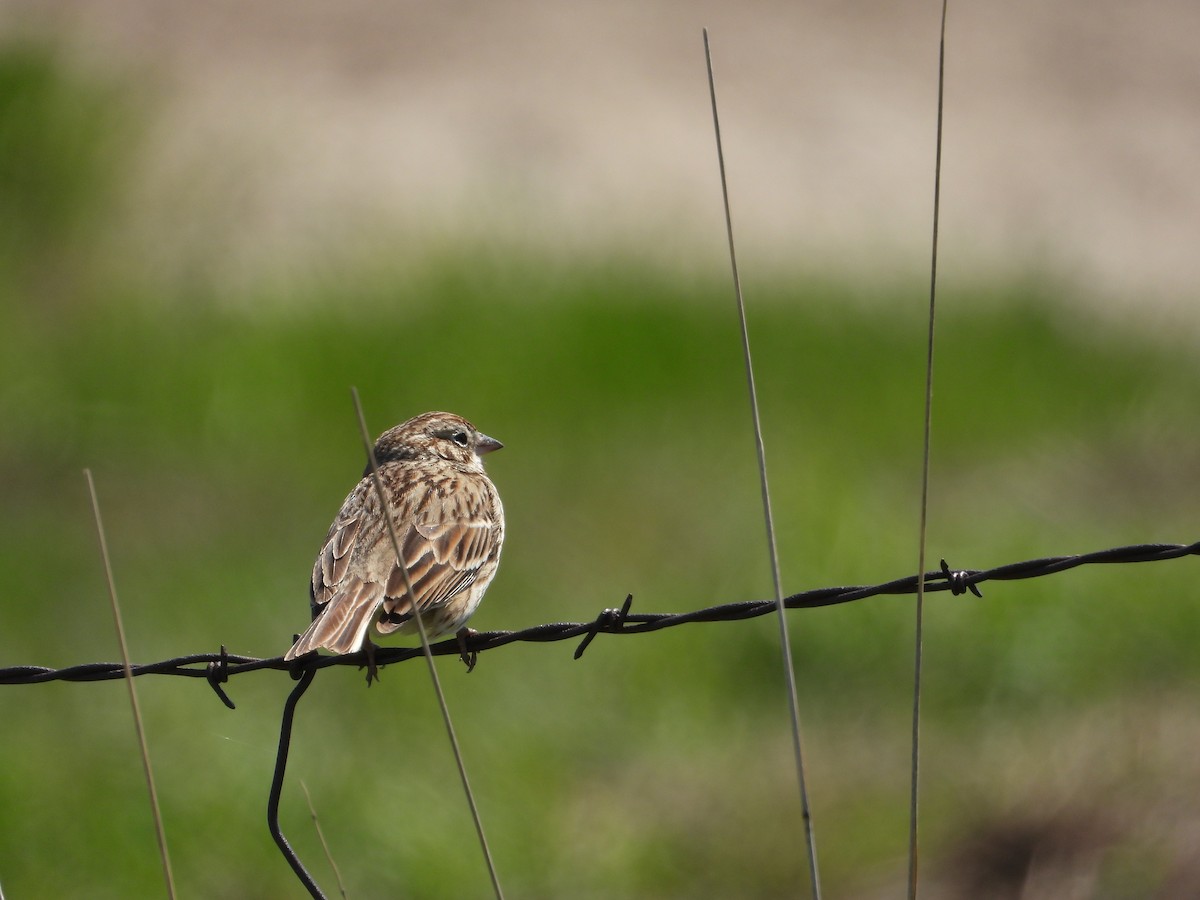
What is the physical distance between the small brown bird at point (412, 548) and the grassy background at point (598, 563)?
119 cm

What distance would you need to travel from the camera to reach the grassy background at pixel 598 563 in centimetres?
912

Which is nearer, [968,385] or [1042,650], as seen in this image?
[1042,650]

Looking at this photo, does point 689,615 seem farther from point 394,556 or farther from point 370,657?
point 394,556

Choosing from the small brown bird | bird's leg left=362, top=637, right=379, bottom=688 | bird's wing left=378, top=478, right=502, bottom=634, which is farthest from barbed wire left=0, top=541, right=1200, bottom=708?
bird's wing left=378, top=478, right=502, bottom=634

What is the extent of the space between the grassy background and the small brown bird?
1.19 metres

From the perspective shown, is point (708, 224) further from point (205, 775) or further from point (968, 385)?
point (205, 775)

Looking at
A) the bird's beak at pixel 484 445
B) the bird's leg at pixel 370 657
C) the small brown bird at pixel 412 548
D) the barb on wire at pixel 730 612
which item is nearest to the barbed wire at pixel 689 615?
the barb on wire at pixel 730 612

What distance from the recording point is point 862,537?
1290cm

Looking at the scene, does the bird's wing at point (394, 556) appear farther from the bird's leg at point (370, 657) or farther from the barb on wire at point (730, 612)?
the barb on wire at point (730, 612)

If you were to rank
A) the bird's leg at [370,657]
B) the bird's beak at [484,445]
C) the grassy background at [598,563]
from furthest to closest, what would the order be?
the grassy background at [598,563] < the bird's beak at [484,445] < the bird's leg at [370,657]

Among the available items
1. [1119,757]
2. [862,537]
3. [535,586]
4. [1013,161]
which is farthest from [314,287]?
[1013,161]

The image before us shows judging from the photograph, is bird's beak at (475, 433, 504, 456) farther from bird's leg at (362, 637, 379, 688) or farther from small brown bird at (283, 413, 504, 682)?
bird's leg at (362, 637, 379, 688)

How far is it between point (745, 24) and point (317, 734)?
22635 mm

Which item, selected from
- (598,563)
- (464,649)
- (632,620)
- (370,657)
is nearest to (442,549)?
(464,649)
